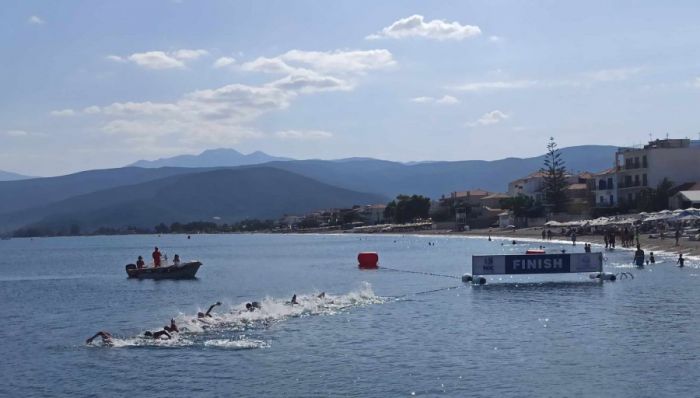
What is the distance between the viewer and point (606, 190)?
118m

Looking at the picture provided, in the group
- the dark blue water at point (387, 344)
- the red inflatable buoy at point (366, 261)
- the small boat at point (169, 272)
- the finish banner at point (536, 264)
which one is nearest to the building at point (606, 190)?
the red inflatable buoy at point (366, 261)

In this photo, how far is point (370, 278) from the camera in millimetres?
55625

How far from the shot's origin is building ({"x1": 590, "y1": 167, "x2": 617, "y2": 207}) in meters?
116

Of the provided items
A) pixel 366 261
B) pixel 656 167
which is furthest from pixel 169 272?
pixel 656 167

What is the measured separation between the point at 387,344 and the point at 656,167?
89.4m

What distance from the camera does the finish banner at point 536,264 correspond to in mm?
44688

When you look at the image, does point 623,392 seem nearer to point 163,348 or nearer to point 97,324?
point 163,348

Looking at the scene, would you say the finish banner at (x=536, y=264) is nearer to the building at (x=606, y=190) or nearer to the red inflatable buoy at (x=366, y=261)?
the red inflatable buoy at (x=366, y=261)

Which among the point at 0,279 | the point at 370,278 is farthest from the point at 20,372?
the point at 0,279

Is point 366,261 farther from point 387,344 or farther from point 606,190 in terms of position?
point 606,190

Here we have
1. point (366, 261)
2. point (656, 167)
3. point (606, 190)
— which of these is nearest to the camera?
point (366, 261)

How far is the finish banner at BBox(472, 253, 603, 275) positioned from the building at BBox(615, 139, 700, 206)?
6419 centimetres

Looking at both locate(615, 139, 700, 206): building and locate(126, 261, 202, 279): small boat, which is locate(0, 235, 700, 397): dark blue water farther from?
locate(615, 139, 700, 206): building

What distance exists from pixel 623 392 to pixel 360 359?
24.5ft
